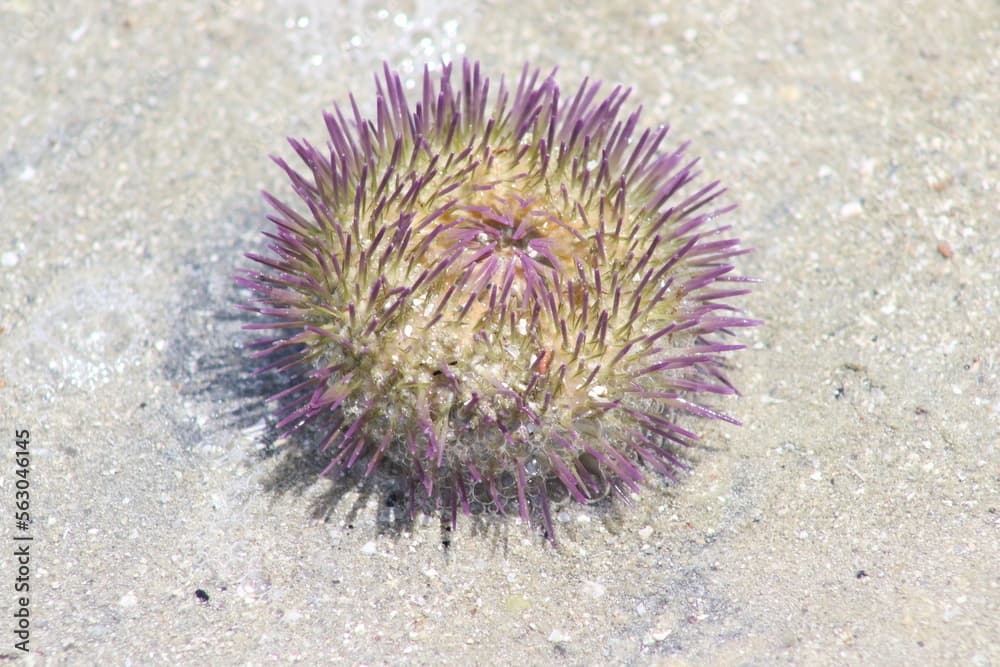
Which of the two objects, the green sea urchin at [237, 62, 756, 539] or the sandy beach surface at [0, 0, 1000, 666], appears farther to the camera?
the sandy beach surface at [0, 0, 1000, 666]

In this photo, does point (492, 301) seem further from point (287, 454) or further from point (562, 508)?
point (287, 454)

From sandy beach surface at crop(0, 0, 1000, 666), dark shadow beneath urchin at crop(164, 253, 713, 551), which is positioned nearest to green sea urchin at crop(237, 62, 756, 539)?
dark shadow beneath urchin at crop(164, 253, 713, 551)

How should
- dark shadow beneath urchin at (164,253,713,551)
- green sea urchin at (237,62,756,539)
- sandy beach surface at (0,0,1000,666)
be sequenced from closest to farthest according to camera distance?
green sea urchin at (237,62,756,539), sandy beach surface at (0,0,1000,666), dark shadow beneath urchin at (164,253,713,551)

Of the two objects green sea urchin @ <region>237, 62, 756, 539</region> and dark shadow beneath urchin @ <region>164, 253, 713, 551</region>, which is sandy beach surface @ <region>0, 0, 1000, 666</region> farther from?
green sea urchin @ <region>237, 62, 756, 539</region>

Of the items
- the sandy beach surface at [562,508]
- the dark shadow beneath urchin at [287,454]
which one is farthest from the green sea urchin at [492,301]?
the sandy beach surface at [562,508]

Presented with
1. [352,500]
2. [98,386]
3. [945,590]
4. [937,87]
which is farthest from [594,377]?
[937,87]
